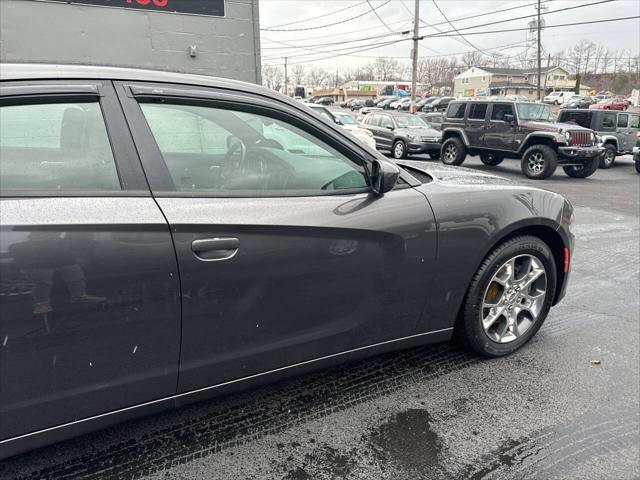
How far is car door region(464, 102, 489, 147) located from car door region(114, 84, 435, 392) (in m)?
11.6

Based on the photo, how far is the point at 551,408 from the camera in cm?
236

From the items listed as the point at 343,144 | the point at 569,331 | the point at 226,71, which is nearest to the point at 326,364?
the point at 343,144

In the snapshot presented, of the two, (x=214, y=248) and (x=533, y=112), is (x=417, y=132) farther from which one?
(x=214, y=248)

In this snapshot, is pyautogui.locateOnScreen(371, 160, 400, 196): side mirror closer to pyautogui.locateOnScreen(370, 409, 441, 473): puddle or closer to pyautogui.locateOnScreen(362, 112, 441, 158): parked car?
pyautogui.locateOnScreen(370, 409, 441, 473): puddle

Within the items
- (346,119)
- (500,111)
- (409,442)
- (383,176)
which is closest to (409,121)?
(346,119)

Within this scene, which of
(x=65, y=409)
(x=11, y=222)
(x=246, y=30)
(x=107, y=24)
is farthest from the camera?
(x=246, y=30)

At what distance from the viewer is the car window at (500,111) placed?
1198cm

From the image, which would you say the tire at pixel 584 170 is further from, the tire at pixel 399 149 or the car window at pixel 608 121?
the tire at pixel 399 149

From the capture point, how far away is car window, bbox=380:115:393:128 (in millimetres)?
15031

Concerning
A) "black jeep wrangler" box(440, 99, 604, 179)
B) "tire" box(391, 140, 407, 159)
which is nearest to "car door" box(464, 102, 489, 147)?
"black jeep wrangler" box(440, 99, 604, 179)

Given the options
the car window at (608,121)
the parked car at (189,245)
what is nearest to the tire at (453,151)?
the car window at (608,121)

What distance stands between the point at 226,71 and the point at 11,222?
7.30m

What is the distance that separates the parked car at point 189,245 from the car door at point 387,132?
41.9 ft

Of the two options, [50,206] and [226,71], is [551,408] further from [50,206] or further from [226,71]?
[226,71]
